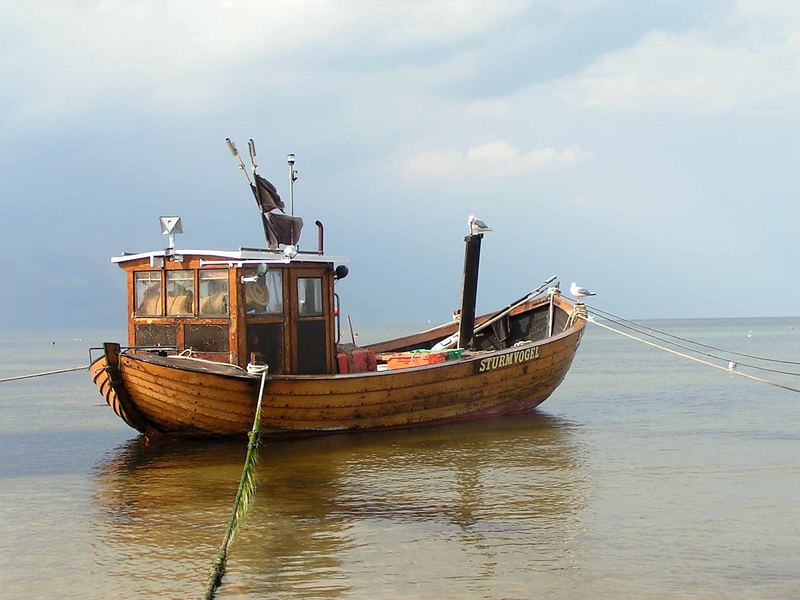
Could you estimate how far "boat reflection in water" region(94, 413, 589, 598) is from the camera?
7.59 m

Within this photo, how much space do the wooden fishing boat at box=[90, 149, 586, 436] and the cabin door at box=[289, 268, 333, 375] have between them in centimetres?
1

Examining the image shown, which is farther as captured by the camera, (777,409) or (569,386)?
(569,386)

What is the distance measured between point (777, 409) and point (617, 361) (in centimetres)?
2350

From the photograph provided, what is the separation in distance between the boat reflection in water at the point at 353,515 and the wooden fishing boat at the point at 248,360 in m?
0.51

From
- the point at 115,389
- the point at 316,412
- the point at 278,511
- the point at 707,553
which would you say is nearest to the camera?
the point at 707,553

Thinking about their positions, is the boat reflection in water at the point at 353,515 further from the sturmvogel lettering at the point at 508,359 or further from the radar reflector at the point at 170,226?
the radar reflector at the point at 170,226

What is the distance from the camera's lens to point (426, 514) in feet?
31.6

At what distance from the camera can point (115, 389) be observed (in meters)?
12.6

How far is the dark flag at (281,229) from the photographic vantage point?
1430cm

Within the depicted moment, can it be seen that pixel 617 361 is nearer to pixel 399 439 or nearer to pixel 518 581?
pixel 399 439

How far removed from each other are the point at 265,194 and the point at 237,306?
2.14 meters

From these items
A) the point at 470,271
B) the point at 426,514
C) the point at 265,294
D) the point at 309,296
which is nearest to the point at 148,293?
the point at 265,294

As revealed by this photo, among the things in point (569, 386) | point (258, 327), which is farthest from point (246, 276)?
point (569, 386)

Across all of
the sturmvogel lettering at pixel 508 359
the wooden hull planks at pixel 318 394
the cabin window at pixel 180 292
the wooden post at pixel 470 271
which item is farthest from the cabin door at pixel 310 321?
the wooden post at pixel 470 271
